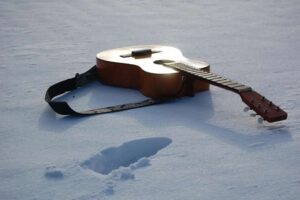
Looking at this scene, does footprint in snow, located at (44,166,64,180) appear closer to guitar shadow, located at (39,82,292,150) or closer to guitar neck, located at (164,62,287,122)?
guitar shadow, located at (39,82,292,150)

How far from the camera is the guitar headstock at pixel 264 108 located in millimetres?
1487

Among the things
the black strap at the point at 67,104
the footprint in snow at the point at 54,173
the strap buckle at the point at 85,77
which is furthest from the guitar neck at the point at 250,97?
the footprint in snow at the point at 54,173

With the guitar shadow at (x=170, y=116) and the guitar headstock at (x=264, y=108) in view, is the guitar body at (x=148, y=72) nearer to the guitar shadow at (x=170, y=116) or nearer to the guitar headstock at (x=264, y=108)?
the guitar shadow at (x=170, y=116)

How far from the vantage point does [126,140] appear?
4.80 feet

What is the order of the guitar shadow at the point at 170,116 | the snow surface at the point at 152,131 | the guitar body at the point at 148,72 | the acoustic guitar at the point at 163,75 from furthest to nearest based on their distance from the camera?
the guitar body at the point at 148,72
the acoustic guitar at the point at 163,75
the guitar shadow at the point at 170,116
the snow surface at the point at 152,131

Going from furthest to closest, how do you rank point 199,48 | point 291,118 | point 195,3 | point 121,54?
point 195,3 → point 199,48 → point 121,54 → point 291,118

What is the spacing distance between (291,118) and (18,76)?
1235 millimetres

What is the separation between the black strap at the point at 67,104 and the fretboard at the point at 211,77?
155mm

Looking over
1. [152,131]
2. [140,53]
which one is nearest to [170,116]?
[152,131]

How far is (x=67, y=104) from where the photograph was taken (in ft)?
5.44

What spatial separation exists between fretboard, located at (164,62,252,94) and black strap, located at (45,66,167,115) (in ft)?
0.51

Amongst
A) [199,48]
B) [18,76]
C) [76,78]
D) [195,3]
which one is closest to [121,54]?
[76,78]

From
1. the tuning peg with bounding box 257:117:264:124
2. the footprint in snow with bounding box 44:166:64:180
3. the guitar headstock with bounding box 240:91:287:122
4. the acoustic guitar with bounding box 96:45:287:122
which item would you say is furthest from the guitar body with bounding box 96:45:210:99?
the footprint in snow with bounding box 44:166:64:180

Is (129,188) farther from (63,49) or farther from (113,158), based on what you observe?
(63,49)
